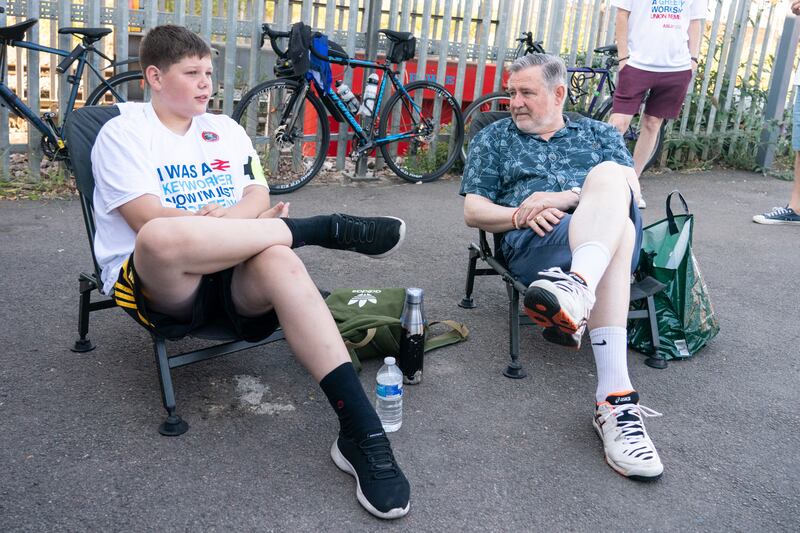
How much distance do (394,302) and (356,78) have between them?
12.4 feet

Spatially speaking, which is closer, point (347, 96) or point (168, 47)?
point (168, 47)

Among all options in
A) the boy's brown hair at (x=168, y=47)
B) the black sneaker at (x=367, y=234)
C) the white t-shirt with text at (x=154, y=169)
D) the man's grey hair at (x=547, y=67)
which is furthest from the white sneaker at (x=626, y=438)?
the boy's brown hair at (x=168, y=47)

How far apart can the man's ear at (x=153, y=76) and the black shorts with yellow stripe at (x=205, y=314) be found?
0.68 metres

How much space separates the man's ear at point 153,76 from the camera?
289cm

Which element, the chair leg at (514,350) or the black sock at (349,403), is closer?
the black sock at (349,403)

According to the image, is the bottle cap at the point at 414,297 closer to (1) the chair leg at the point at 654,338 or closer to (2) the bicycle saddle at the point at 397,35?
(1) the chair leg at the point at 654,338

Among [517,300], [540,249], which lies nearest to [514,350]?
[517,300]

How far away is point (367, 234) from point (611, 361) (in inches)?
38.5

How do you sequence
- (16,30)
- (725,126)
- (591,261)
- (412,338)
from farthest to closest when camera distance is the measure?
(725,126) < (16,30) < (412,338) < (591,261)

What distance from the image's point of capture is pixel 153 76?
2.90 m

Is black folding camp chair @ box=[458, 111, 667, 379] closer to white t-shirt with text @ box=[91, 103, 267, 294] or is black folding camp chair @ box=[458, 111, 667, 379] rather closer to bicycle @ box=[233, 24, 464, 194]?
A: white t-shirt with text @ box=[91, 103, 267, 294]

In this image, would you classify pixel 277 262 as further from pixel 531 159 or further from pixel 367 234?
pixel 531 159

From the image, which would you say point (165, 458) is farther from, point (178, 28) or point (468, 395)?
point (178, 28)

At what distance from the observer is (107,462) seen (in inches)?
95.0
